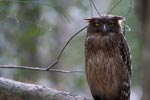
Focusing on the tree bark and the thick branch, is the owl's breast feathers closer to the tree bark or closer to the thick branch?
the tree bark

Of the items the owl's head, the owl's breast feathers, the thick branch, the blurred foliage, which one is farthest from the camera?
the blurred foliage

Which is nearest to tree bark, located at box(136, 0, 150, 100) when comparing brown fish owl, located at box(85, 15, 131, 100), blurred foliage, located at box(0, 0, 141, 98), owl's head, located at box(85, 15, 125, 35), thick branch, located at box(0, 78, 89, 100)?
brown fish owl, located at box(85, 15, 131, 100)

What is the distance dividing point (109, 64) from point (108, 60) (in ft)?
0.13

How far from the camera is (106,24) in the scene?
5496 mm

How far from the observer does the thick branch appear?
14.0 ft

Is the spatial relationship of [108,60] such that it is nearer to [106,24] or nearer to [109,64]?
[109,64]

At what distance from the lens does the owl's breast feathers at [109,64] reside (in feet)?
17.5

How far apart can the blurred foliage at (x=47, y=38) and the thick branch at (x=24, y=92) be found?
1.01 metres

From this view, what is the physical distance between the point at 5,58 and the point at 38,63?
2626 mm

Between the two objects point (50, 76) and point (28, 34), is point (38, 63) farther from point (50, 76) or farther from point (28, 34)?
point (28, 34)

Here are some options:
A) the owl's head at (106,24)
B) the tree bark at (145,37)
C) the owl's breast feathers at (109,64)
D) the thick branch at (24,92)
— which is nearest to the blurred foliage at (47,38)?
the owl's head at (106,24)

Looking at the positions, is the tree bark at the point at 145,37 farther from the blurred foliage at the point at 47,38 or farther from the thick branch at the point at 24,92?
the thick branch at the point at 24,92

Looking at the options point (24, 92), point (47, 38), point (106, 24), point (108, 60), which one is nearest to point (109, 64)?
point (108, 60)

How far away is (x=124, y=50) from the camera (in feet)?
17.7
